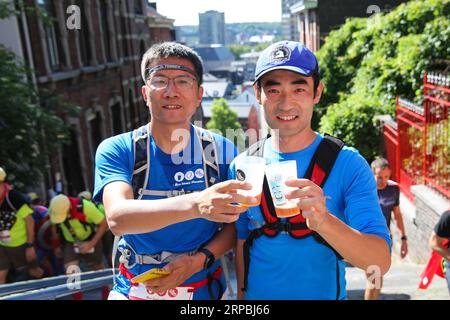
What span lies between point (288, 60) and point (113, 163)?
36.5 inches

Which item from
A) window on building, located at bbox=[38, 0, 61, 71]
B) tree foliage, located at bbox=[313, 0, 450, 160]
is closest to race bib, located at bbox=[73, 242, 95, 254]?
tree foliage, located at bbox=[313, 0, 450, 160]

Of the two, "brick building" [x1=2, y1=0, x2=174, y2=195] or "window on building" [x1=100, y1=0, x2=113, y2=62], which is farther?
"window on building" [x1=100, y1=0, x2=113, y2=62]

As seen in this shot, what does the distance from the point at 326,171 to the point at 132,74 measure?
19.3 metres

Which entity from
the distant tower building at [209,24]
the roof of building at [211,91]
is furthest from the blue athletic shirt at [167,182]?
the distant tower building at [209,24]

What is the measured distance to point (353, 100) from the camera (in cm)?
1076

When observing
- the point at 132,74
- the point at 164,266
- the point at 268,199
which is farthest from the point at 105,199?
the point at 132,74

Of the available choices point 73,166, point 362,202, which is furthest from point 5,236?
point 73,166

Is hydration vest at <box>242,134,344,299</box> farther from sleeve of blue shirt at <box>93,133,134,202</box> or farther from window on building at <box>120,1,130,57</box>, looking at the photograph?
window on building at <box>120,1,130,57</box>

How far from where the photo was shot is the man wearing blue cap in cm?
183

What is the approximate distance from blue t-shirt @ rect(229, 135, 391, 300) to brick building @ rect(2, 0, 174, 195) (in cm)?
792

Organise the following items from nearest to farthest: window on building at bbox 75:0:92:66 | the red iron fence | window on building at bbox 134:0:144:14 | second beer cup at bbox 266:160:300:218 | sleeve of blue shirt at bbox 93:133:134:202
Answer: second beer cup at bbox 266:160:300:218
sleeve of blue shirt at bbox 93:133:134:202
the red iron fence
window on building at bbox 75:0:92:66
window on building at bbox 134:0:144:14

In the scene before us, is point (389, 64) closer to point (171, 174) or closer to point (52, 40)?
point (52, 40)
